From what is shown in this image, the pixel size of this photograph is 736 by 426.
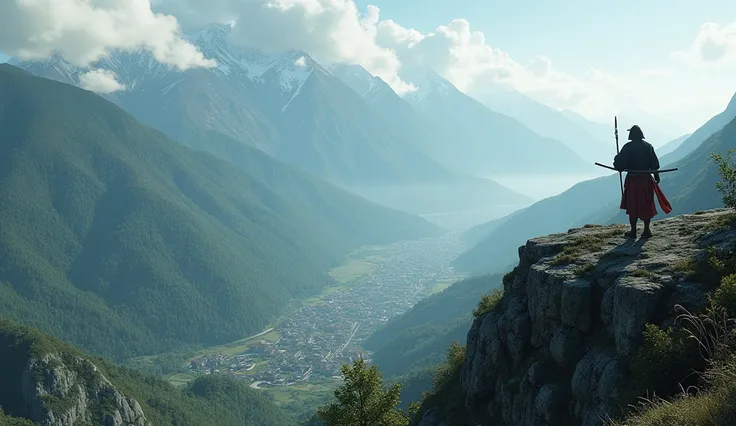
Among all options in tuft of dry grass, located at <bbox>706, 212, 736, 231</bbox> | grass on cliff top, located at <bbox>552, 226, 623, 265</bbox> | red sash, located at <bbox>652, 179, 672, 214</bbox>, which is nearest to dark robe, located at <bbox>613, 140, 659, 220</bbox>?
red sash, located at <bbox>652, 179, 672, 214</bbox>

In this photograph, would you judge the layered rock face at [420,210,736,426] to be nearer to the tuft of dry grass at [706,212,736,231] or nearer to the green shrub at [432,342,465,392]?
the tuft of dry grass at [706,212,736,231]

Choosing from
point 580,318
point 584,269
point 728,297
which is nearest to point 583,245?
point 584,269

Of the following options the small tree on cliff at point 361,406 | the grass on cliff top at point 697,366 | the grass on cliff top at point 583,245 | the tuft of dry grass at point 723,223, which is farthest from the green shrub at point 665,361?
the small tree on cliff at point 361,406

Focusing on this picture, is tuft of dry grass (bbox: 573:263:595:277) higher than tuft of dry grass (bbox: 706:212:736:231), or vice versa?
tuft of dry grass (bbox: 706:212:736:231)

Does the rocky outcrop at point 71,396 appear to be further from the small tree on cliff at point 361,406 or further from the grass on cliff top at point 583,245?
the grass on cliff top at point 583,245

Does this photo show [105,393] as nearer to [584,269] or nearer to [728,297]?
[584,269]

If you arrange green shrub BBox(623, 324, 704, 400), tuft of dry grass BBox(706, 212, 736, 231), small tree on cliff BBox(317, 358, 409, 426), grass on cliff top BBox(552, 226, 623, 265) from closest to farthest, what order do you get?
green shrub BBox(623, 324, 704, 400) < tuft of dry grass BBox(706, 212, 736, 231) < grass on cliff top BBox(552, 226, 623, 265) < small tree on cliff BBox(317, 358, 409, 426)
